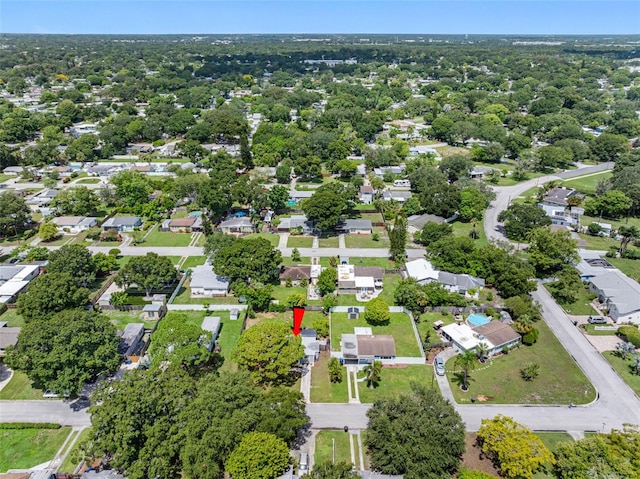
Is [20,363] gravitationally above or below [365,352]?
above

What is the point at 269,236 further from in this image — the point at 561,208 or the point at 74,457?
the point at 561,208

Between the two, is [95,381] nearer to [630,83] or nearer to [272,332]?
[272,332]

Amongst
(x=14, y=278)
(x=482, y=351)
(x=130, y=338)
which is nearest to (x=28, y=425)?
(x=130, y=338)

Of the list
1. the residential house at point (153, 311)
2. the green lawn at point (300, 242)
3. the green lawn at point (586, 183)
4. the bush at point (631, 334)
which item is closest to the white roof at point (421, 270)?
the green lawn at point (300, 242)

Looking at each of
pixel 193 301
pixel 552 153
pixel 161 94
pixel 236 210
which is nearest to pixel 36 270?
pixel 193 301

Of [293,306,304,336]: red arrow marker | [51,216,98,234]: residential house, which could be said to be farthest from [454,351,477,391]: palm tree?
[51,216,98,234]: residential house
